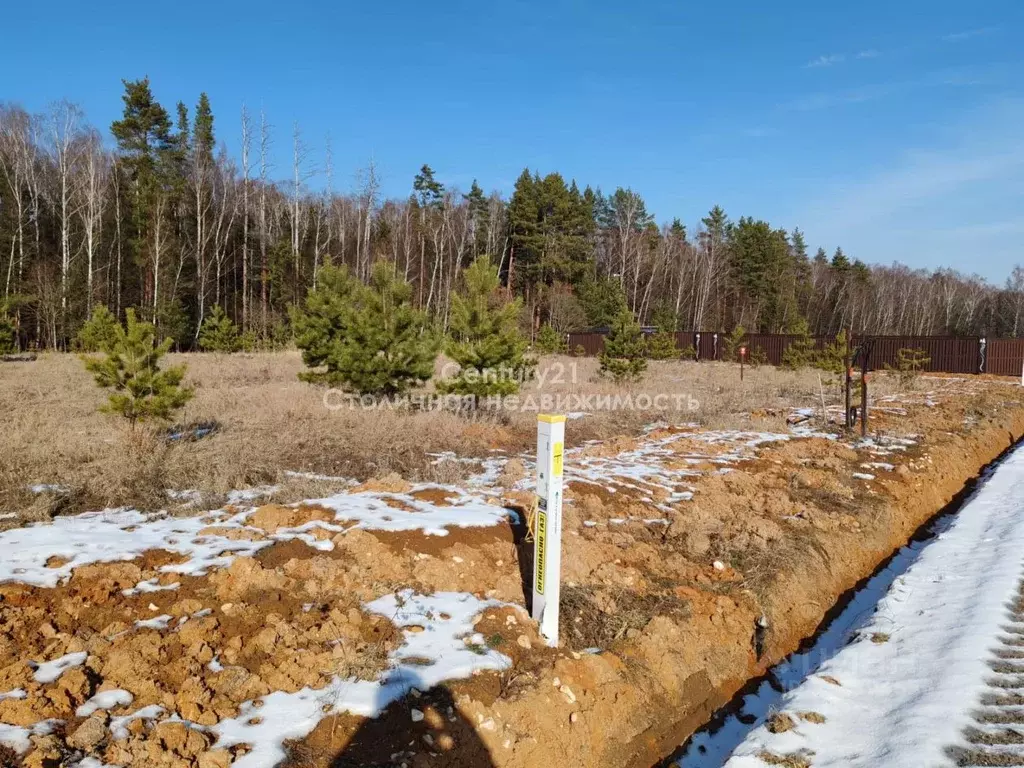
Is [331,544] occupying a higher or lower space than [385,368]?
lower

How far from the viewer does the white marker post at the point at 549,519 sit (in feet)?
12.0

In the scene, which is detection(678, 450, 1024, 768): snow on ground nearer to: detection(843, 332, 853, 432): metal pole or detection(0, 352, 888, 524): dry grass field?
detection(0, 352, 888, 524): dry grass field

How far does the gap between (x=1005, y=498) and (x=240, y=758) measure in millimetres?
9951

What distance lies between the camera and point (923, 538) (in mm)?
7543

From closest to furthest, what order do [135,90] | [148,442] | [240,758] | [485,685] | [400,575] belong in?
1. [240,758]
2. [485,685]
3. [400,575]
4. [148,442]
5. [135,90]

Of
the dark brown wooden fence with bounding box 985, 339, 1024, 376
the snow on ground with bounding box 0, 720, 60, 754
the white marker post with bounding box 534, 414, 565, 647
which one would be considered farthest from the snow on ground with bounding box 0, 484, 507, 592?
the dark brown wooden fence with bounding box 985, 339, 1024, 376

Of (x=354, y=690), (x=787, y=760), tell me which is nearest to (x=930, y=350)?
(x=787, y=760)

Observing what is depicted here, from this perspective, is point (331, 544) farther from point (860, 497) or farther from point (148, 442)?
point (860, 497)

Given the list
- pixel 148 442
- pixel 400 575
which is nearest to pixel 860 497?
pixel 400 575

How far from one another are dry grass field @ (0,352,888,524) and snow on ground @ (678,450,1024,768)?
181 inches

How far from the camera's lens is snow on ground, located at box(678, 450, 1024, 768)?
3.28 meters

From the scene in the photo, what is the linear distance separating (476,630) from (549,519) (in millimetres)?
913

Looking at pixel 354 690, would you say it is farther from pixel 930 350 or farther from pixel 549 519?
pixel 930 350

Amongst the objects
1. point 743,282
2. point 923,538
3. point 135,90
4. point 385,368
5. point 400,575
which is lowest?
point 923,538
